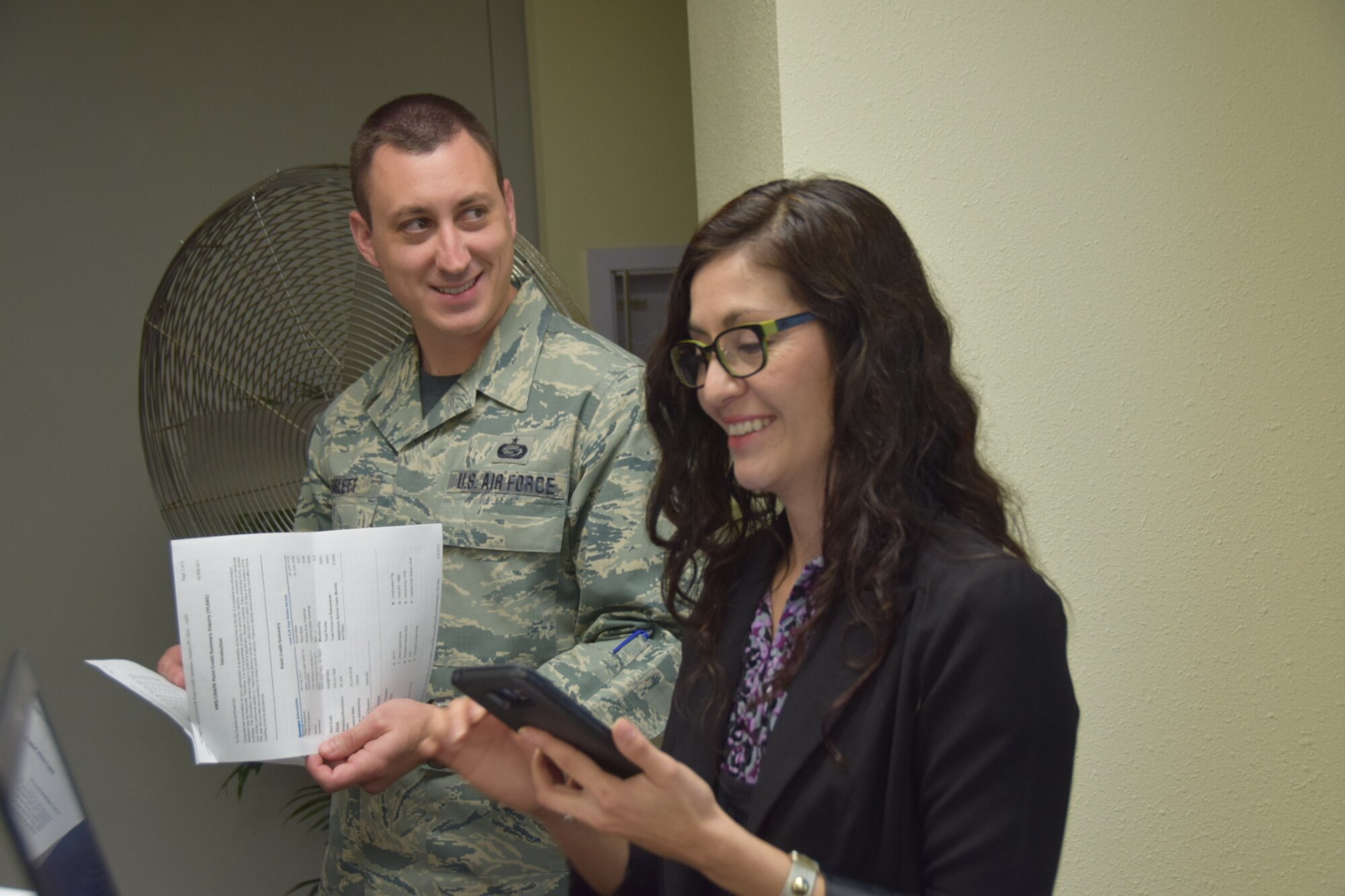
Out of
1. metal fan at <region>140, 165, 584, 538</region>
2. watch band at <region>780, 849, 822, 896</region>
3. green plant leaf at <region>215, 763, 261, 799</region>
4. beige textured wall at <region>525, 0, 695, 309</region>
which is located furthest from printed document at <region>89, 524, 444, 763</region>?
beige textured wall at <region>525, 0, 695, 309</region>

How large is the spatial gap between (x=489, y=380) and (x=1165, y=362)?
0.99 m

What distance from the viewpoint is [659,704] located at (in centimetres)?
140

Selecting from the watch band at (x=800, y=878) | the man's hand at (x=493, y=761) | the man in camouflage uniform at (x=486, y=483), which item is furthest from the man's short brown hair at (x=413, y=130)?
the watch band at (x=800, y=878)

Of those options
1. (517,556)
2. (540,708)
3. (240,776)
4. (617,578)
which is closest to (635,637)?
(617,578)

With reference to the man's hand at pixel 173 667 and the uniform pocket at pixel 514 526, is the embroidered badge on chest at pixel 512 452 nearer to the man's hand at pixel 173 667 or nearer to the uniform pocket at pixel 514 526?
the uniform pocket at pixel 514 526

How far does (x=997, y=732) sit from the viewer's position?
2.87ft

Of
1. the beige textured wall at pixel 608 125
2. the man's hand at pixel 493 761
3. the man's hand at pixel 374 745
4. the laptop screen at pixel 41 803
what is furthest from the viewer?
the beige textured wall at pixel 608 125

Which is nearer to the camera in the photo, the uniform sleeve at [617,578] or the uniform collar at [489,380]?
the uniform sleeve at [617,578]

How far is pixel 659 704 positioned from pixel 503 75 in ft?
7.72

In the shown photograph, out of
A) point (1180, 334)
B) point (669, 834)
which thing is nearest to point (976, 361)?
point (1180, 334)

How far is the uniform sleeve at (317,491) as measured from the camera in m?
1.75

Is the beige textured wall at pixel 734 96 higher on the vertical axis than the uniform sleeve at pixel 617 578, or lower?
higher

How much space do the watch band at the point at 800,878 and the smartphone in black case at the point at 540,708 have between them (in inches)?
5.3

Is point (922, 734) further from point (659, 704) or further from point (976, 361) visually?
point (976, 361)
